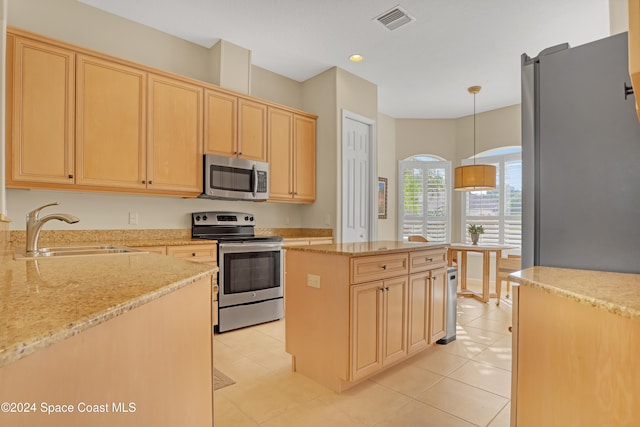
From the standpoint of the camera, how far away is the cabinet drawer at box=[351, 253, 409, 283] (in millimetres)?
2126

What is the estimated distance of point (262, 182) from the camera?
386cm

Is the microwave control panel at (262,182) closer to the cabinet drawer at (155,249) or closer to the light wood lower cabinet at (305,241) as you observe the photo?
the light wood lower cabinet at (305,241)

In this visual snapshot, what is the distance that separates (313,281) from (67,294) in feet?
5.51

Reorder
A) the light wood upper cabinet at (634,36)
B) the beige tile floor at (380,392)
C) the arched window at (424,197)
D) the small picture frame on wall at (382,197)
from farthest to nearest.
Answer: the arched window at (424,197)
the small picture frame on wall at (382,197)
the beige tile floor at (380,392)
the light wood upper cabinet at (634,36)

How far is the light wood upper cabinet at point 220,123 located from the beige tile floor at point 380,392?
1933 mm

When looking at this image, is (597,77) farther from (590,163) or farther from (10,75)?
(10,75)

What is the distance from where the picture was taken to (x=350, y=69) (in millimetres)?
4309

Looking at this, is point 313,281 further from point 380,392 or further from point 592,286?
point 592,286

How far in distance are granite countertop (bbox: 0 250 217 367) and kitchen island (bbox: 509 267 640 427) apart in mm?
1129

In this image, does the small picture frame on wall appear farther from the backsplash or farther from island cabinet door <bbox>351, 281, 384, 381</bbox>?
island cabinet door <bbox>351, 281, 384, 381</bbox>

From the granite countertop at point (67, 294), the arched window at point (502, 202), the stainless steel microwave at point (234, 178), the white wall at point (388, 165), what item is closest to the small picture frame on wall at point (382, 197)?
the white wall at point (388, 165)

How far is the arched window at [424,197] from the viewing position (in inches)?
245

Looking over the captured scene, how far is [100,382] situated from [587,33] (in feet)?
15.4

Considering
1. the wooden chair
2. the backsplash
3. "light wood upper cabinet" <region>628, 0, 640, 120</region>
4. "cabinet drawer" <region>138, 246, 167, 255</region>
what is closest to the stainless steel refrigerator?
"light wood upper cabinet" <region>628, 0, 640, 120</region>
